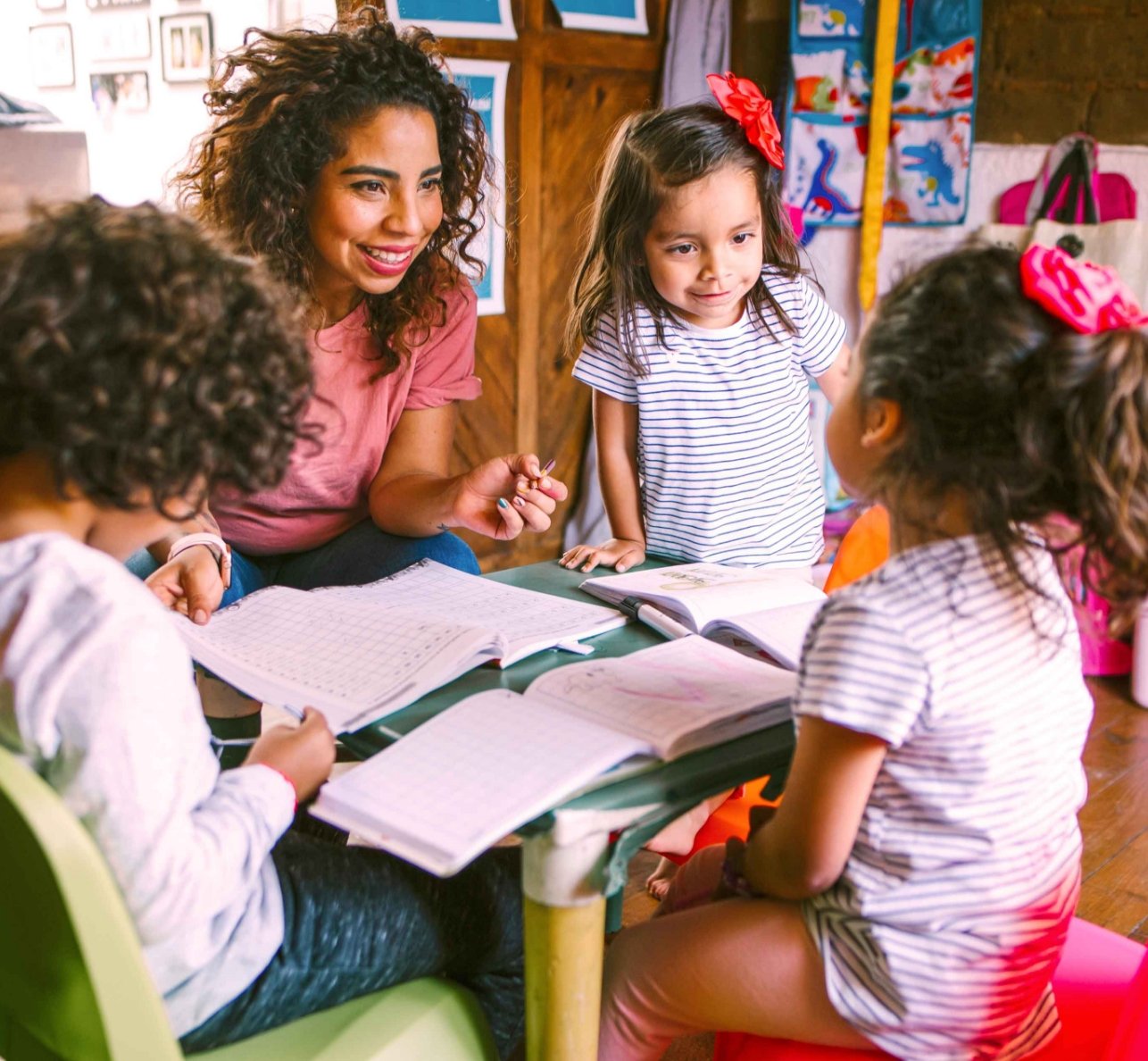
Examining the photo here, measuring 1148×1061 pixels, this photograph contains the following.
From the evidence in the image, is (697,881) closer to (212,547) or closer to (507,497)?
(507,497)

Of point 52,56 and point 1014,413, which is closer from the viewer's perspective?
point 1014,413

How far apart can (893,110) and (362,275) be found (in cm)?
221

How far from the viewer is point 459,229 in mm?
1945

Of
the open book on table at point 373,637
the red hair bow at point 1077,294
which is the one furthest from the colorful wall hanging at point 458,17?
the red hair bow at point 1077,294

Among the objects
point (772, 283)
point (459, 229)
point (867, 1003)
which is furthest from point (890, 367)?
point (459, 229)

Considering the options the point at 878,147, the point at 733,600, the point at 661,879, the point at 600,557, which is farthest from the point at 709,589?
the point at 878,147

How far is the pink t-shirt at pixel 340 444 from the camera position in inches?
73.1

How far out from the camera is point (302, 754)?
1028 millimetres

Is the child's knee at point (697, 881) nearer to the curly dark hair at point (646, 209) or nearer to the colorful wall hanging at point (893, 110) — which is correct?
the curly dark hair at point (646, 209)

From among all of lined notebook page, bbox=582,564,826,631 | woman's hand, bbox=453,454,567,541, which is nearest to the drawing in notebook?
lined notebook page, bbox=582,564,826,631

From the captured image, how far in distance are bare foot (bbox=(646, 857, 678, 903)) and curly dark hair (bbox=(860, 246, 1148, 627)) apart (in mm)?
1045

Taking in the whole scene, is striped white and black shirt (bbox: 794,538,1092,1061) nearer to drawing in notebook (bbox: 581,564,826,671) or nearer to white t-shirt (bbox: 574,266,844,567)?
drawing in notebook (bbox: 581,564,826,671)

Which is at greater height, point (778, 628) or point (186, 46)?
point (186, 46)

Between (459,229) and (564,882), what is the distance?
1261 millimetres
